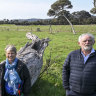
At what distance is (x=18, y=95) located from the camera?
369 centimetres

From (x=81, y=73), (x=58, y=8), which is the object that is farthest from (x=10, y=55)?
(x=58, y=8)

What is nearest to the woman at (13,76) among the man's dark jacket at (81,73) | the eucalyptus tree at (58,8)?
the man's dark jacket at (81,73)

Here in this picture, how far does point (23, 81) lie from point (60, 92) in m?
2.63

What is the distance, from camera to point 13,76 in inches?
141

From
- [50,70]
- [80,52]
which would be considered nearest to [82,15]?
[50,70]

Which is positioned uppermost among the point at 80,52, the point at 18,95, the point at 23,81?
the point at 80,52

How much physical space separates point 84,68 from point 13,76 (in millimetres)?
1372

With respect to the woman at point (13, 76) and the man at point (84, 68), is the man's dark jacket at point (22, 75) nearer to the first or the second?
the woman at point (13, 76)

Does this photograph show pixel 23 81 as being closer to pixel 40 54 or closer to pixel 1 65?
pixel 1 65

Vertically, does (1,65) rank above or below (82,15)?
below

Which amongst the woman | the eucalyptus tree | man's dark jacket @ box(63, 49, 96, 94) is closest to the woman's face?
the woman

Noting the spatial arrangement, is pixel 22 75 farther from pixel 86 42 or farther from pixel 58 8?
pixel 58 8

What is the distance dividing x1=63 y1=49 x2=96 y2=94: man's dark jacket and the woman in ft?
2.89

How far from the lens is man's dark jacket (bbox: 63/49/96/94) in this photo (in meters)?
3.40
